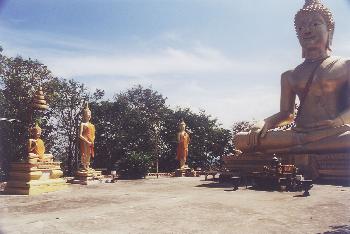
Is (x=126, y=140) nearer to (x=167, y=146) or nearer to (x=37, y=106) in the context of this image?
(x=167, y=146)

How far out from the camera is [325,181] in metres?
11.4

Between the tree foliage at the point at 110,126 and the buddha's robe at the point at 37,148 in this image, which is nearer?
the buddha's robe at the point at 37,148

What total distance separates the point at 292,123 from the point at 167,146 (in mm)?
15804

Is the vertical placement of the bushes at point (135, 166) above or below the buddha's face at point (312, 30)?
below

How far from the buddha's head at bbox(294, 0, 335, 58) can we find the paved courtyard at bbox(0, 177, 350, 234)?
5894mm

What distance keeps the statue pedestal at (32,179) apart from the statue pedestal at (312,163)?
21.1 ft

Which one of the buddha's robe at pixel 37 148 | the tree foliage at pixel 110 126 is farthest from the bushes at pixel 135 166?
the buddha's robe at pixel 37 148

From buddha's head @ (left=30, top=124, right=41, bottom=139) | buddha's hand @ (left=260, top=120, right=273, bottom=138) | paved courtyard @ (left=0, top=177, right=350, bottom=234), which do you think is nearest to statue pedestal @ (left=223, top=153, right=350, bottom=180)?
buddha's hand @ (left=260, top=120, right=273, bottom=138)

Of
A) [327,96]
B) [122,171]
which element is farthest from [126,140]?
[327,96]

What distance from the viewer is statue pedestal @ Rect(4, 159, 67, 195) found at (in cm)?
1093

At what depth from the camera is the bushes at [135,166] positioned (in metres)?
18.5

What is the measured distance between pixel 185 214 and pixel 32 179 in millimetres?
Answer: 6314

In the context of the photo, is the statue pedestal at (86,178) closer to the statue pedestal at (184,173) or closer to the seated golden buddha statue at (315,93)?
the statue pedestal at (184,173)

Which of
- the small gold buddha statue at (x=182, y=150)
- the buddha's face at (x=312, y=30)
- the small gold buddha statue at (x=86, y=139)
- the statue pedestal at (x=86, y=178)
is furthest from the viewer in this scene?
the small gold buddha statue at (x=182, y=150)
